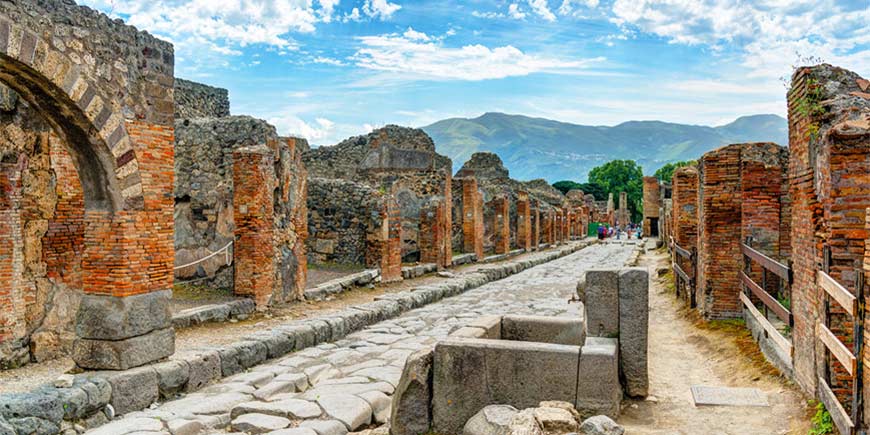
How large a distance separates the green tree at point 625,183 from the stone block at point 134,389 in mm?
81314

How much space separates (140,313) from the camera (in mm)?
7668

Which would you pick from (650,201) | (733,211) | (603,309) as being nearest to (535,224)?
(650,201)

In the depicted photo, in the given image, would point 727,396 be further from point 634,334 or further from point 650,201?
point 650,201

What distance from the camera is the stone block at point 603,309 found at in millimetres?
6637

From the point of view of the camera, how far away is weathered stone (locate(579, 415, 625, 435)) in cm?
506

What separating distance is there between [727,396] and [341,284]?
30.8 ft

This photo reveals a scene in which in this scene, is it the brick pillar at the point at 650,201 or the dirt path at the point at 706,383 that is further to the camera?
the brick pillar at the point at 650,201

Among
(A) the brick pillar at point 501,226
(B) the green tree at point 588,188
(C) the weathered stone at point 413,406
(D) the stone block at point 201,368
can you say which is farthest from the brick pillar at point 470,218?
(B) the green tree at point 588,188

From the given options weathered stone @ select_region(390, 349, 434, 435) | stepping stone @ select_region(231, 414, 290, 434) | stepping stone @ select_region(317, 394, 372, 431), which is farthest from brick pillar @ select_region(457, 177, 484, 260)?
weathered stone @ select_region(390, 349, 434, 435)

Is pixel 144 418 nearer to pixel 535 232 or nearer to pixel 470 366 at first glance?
pixel 470 366

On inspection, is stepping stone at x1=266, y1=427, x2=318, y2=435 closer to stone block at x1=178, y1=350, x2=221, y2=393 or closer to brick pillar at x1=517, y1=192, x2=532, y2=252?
stone block at x1=178, y1=350, x2=221, y2=393

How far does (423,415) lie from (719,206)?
265 inches

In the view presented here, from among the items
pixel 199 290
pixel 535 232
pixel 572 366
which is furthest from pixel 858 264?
pixel 535 232

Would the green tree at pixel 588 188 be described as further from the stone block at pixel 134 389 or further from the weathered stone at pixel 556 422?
the weathered stone at pixel 556 422
